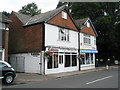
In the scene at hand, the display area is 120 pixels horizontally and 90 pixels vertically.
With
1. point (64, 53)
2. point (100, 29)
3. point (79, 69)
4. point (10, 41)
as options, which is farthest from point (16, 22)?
point (100, 29)

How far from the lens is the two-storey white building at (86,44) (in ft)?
79.7

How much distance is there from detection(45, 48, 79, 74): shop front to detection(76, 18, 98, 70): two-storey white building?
5.91 ft

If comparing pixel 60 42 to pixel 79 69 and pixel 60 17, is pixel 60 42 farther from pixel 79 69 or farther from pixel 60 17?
pixel 79 69

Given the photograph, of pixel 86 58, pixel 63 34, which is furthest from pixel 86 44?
pixel 63 34

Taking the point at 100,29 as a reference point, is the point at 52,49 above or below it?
below

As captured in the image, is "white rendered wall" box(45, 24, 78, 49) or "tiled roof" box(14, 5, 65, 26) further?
"tiled roof" box(14, 5, 65, 26)

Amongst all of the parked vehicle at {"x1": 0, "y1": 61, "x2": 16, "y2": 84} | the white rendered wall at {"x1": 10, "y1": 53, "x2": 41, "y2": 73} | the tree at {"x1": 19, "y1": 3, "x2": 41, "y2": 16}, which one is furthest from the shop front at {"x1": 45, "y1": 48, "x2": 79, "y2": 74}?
the tree at {"x1": 19, "y1": 3, "x2": 41, "y2": 16}

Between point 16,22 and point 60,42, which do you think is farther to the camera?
point 16,22

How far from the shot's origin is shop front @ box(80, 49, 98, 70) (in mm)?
23978

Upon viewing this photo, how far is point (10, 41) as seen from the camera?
22.7m

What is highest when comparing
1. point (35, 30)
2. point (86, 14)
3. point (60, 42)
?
point (86, 14)

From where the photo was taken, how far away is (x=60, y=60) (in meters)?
19.8

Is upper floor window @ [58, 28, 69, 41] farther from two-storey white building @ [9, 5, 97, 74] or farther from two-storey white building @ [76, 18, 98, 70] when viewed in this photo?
two-storey white building @ [76, 18, 98, 70]

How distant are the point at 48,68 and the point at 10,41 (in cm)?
815
